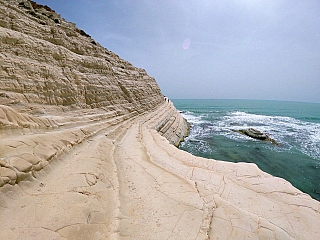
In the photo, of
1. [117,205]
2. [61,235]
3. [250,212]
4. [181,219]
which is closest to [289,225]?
[250,212]

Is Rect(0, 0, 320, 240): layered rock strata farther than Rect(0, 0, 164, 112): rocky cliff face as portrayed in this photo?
No

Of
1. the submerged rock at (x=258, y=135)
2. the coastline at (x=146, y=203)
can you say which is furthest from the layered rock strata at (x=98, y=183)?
the submerged rock at (x=258, y=135)

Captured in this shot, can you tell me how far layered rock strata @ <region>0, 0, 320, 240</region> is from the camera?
2.70 meters

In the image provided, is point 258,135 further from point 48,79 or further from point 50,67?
point 50,67

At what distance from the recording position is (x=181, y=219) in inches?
117

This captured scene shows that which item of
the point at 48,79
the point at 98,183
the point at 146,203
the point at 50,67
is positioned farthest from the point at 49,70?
the point at 146,203

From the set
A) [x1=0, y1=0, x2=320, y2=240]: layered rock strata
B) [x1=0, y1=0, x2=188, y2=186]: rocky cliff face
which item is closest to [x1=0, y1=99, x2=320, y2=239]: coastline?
[x1=0, y1=0, x2=320, y2=240]: layered rock strata

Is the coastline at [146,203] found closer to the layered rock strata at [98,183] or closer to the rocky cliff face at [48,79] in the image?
the layered rock strata at [98,183]

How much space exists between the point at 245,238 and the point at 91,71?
Result: 1169 centimetres

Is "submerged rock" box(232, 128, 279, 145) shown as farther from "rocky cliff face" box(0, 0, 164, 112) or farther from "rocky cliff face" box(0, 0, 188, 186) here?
"rocky cliff face" box(0, 0, 164, 112)

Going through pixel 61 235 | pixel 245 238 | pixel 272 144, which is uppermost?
pixel 61 235

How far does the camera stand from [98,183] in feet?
12.5

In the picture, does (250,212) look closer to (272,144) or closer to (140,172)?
(140,172)

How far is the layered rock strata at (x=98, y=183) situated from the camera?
270 cm
